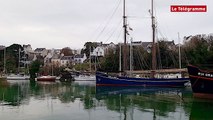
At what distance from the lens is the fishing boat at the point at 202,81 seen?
83.6ft

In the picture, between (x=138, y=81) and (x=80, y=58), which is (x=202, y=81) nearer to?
(x=138, y=81)

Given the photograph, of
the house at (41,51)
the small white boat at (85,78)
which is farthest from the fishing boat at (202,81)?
the house at (41,51)

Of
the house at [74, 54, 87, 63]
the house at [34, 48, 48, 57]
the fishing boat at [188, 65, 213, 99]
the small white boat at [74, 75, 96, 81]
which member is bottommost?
the small white boat at [74, 75, 96, 81]

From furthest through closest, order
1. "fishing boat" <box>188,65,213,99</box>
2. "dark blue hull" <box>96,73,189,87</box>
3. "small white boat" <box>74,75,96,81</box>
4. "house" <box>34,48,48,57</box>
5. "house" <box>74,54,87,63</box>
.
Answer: "house" <box>34,48,48,57</box> → "house" <box>74,54,87,63</box> → "small white boat" <box>74,75,96,81</box> → "dark blue hull" <box>96,73,189,87</box> → "fishing boat" <box>188,65,213,99</box>

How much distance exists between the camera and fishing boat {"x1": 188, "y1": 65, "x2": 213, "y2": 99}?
2547 centimetres

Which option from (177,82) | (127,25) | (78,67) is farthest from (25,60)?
(177,82)

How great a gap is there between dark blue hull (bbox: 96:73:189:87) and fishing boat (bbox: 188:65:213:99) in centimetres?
1663

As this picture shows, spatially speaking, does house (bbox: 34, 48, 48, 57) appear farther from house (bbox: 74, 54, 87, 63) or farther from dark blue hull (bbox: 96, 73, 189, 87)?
dark blue hull (bbox: 96, 73, 189, 87)

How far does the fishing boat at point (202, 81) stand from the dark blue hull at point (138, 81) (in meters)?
16.6

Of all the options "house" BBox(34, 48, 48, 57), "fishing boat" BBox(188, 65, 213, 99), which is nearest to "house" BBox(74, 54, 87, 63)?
"house" BBox(34, 48, 48, 57)

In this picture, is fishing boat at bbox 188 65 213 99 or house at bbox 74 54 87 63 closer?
fishing boat at bbox 188 65 213 99

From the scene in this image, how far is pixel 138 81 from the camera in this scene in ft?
Result: 144

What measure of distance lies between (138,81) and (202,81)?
1845 centimetres

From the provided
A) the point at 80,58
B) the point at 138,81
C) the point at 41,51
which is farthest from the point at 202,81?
the point at 41,51
